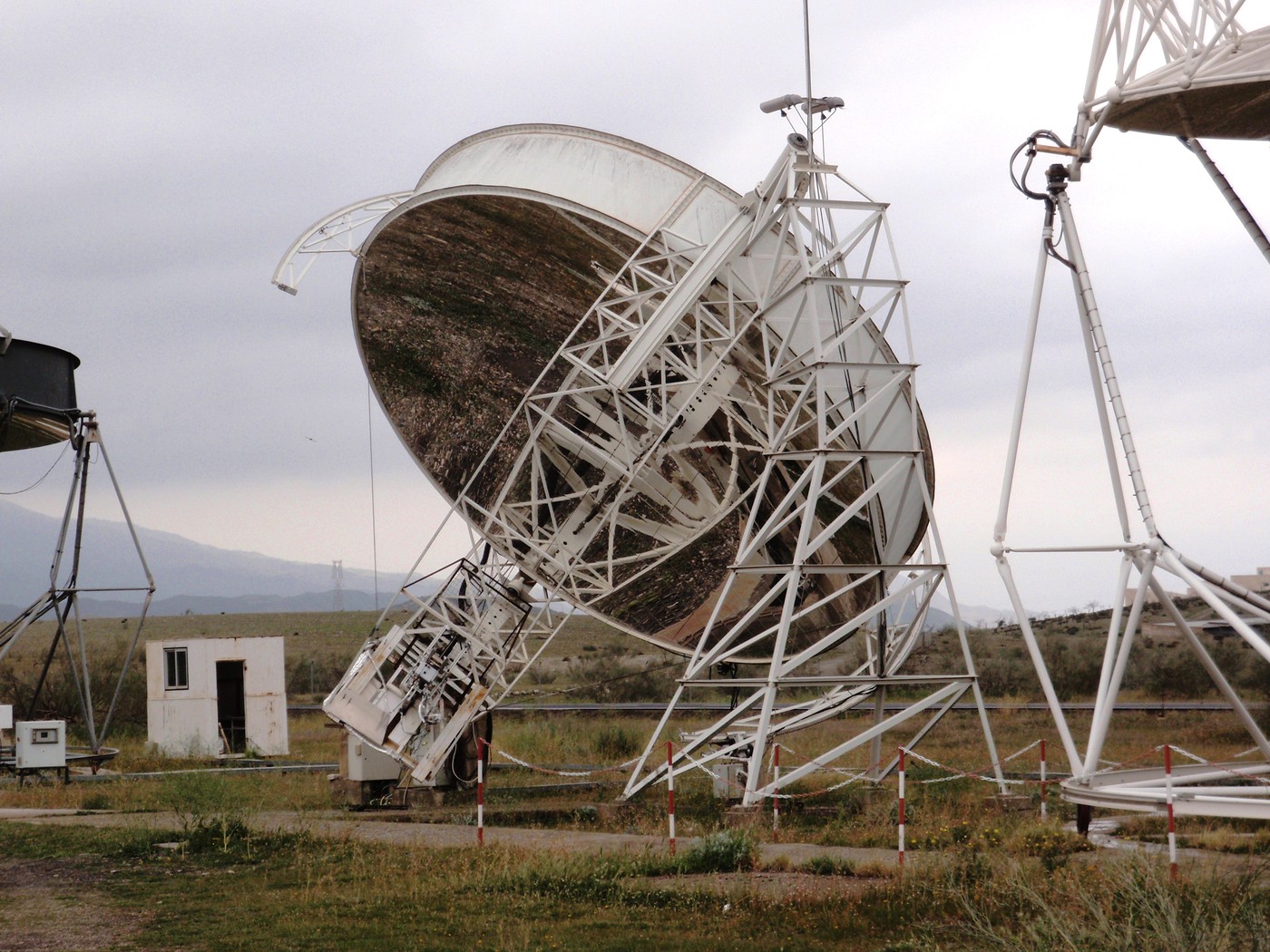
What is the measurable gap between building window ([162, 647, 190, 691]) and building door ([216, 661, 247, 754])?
730mm

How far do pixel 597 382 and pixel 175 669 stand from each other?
17180 mm

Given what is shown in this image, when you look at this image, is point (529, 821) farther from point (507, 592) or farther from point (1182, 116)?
point (1182, 116)

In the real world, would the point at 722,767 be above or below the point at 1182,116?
below

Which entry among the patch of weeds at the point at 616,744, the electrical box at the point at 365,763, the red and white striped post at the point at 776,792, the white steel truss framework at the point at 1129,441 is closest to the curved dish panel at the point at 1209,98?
the white steel truss framework at the point at 1129,441

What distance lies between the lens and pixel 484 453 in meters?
21.9

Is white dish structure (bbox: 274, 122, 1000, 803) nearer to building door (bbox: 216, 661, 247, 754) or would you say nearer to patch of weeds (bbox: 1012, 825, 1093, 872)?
patch of weeds (bbox: 1012, 825, 1093, 872)

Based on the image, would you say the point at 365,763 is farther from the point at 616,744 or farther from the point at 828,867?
the point at 616,744

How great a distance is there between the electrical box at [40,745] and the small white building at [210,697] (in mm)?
5989

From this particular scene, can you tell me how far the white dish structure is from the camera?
17.5 metres

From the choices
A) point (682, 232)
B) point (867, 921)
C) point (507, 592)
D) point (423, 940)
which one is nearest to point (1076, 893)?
point (867, 921)

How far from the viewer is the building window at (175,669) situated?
3247 centimetres

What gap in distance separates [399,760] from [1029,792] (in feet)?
26.8

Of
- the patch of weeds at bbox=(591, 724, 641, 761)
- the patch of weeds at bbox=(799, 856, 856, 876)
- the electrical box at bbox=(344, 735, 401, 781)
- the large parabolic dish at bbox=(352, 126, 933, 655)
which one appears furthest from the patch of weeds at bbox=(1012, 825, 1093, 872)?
the patch of weeds at bbox=(591, 724, 641, 761)

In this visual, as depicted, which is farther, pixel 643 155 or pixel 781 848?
pixel 643 155
